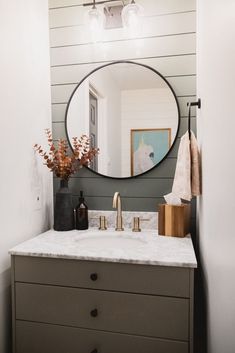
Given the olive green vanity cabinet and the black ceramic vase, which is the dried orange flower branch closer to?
the black ceramic vase

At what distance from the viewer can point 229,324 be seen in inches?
26.1

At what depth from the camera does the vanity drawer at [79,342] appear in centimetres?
116

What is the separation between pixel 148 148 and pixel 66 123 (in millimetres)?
590

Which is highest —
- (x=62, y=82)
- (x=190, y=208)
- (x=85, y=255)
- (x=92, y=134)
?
(x=62, y=82)

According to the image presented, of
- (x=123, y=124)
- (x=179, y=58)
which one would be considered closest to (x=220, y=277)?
(x=123, y=124)

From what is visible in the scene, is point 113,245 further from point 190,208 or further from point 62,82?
point 62,82

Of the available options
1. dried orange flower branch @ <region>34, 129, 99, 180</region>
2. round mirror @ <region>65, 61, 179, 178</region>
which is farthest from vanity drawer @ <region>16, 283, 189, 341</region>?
round mirror @ <region>65, 61, 179, 178</region>

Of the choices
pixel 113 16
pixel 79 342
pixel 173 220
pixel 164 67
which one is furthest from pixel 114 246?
pixel 113 16

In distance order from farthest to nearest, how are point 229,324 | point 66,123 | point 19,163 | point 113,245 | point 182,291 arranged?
point 66,123 < point 113,245 < point 19,163 < point 182,291 < point 229,324

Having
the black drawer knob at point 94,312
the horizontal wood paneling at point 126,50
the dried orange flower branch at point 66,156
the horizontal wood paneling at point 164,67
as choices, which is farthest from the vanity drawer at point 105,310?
the horizontal wood paneling at point 126,50

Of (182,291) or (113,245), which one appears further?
(113,245)

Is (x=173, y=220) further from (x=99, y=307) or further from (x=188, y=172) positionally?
(x=99, y=307)

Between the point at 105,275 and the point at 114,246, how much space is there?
38 centimetres

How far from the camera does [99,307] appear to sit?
1.22 meters
